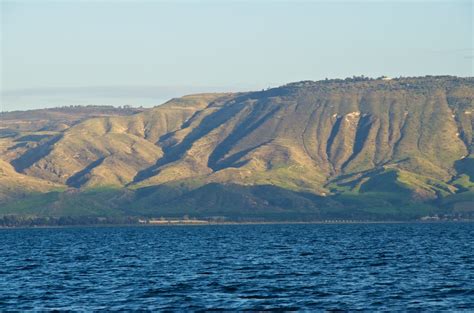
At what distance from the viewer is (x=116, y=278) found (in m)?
121

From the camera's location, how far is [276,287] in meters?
107

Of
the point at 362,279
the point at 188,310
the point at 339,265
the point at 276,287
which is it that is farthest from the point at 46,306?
the point at 339,265

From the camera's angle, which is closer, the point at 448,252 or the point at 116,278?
the point at 116,278

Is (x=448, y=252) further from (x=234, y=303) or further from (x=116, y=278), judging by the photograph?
(x=234, y=303)

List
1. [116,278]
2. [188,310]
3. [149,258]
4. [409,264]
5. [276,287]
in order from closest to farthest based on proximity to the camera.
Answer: [188,310]
[276,287]
[116,278]
[409,264]
[149,258]

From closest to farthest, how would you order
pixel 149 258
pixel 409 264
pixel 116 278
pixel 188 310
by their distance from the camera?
pixel 188 310
pixel 116 278
pixel 409 264
pixel 149 258

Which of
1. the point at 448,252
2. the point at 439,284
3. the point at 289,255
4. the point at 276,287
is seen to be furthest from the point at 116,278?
the point at 448,252

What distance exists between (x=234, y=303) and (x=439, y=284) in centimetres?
2632

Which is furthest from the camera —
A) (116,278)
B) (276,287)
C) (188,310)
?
(116,278)

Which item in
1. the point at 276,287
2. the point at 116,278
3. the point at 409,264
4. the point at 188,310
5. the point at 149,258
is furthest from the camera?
the point at 149,258

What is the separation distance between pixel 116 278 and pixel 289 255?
169ft

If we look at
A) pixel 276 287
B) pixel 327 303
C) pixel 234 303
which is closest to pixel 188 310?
pixel 234 303

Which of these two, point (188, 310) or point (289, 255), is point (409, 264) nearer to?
point (289, 255)

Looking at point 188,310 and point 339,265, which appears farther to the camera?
point 339,265
